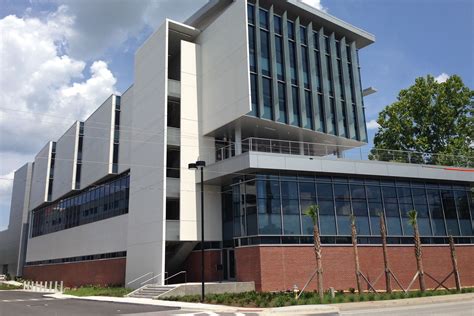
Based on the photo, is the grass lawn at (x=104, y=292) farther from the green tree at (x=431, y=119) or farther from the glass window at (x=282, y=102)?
the green tree at (x=431, y=119)

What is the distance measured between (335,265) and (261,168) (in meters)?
8.80

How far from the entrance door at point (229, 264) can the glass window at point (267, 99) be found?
1104 centimetres

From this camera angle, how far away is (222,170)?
3253 cm

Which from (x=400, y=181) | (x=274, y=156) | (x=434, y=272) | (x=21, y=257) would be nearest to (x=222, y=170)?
(x=274, y=156)

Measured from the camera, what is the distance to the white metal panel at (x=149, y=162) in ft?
110

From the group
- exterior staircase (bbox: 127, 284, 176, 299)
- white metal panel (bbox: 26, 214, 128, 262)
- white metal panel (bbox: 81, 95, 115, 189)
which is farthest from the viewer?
white metal panel (bbox: 81, 95, 115, 189)

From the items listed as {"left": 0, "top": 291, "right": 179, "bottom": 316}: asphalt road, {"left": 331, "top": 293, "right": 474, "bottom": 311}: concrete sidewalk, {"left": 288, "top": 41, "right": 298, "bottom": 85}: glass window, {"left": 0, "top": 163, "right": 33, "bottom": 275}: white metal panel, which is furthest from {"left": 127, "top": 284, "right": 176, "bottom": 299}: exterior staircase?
{"left": 0, "top": 163, "right": 33, "bottom": 275}: white metal panel

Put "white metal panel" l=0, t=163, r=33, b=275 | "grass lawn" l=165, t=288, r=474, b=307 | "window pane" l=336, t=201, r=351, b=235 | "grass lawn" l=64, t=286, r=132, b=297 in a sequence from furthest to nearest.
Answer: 1. "white metal panel" l=0, t=163, r=33, b=275
2. "grass lawn" l=64, t=286, r=132, b=297
3. "window pane" l=336, t=201, r=351, b=235
4. "grass lawn" l=165, t=288, r=474, b=307

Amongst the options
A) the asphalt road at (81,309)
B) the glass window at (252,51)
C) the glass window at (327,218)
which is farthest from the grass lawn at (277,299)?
the glass window at (252,51)

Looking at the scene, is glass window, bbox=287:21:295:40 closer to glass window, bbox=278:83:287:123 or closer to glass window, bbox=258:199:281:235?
glass window, bbox=278:83:287:123

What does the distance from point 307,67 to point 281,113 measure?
5.89m

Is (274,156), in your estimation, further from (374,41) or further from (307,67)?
(374,41)

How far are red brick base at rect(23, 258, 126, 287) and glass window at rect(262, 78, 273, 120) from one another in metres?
19.1

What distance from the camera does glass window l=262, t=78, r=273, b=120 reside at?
3366cm
